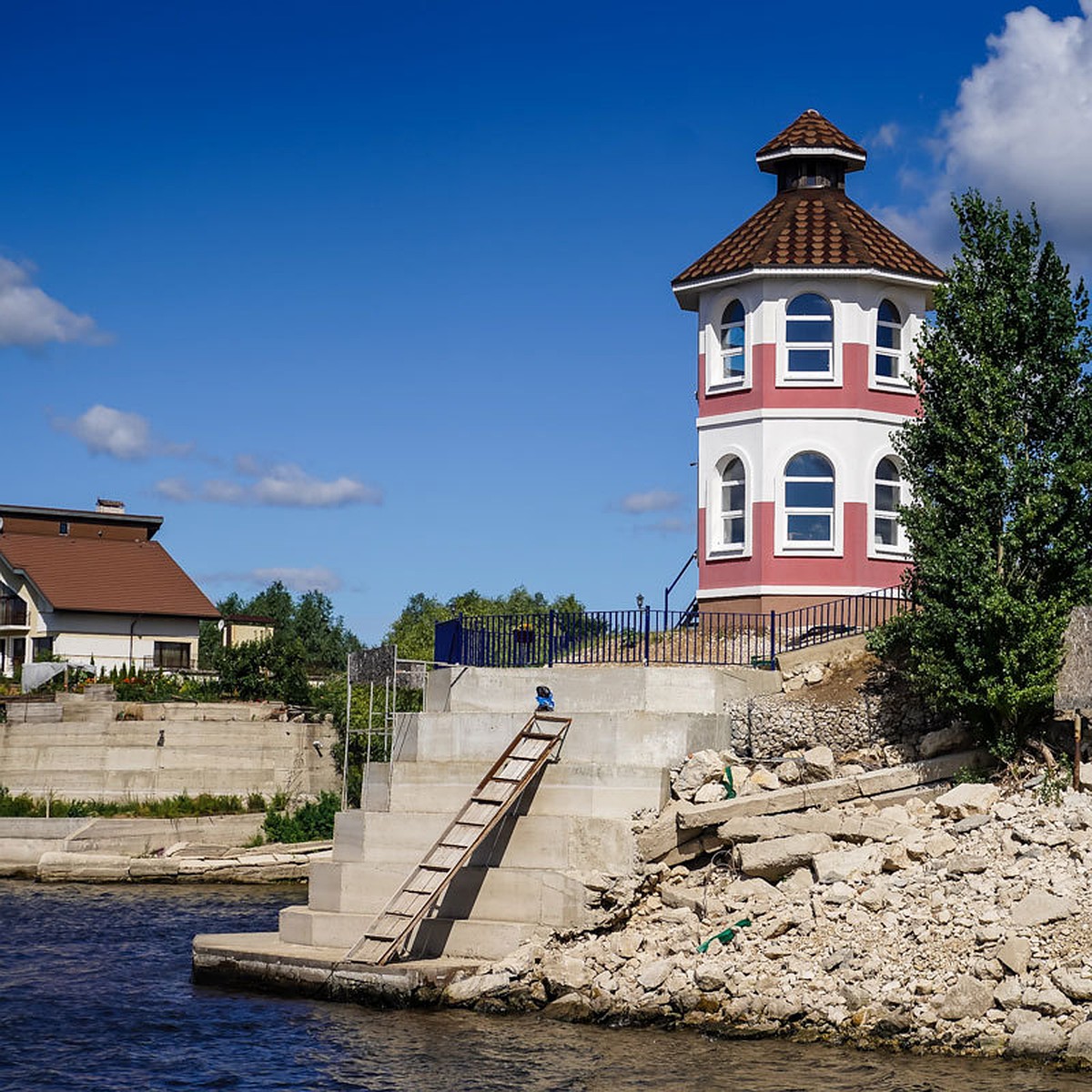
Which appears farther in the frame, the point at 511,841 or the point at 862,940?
the point at 511,841

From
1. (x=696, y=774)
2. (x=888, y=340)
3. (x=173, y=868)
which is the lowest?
(x=173, y=868)

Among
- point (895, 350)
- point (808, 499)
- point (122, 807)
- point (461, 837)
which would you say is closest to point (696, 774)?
point (461, 837)

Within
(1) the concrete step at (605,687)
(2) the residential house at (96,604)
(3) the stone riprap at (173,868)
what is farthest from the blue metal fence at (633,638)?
(2) the residential house at (96,604)

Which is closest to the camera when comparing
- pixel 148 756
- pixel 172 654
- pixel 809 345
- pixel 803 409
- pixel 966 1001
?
pixel 966 1001

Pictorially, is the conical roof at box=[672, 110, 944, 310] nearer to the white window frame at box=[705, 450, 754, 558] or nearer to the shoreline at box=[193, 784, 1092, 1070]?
the white window frame at box=[705, 450, 754, 558]

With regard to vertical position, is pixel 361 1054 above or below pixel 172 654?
below

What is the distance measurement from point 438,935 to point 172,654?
50.1m

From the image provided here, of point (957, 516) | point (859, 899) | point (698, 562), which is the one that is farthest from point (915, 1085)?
point (698, 562)

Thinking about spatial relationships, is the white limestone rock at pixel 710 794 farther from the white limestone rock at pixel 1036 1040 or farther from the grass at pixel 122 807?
the grass at pixel 122 807

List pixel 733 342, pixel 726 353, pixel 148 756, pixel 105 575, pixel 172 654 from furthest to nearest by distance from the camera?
pixel 105 575 < pixel 172 654 < pixel 148 756 < pixel 733 342 < pixel 726 353

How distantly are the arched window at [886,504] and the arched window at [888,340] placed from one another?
2.08 metres

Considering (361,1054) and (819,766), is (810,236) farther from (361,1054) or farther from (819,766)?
(361,1054)

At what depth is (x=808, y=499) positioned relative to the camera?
35250 mm

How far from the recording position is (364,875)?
92.3ft
